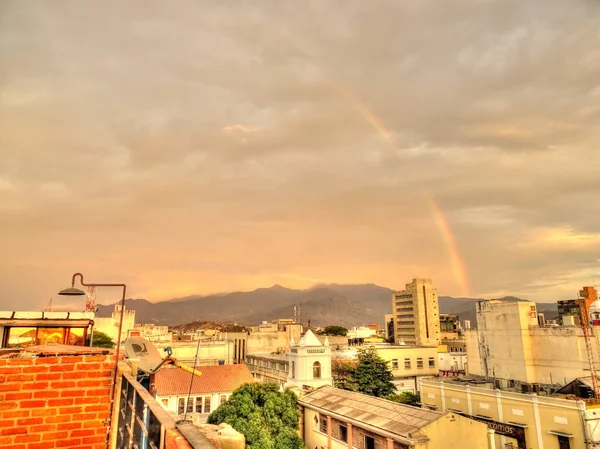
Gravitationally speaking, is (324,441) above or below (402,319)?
below

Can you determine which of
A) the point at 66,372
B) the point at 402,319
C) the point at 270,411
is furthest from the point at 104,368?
the point at 402,319

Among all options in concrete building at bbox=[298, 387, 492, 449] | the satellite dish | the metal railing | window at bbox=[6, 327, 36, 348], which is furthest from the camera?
concrete building at bbox=[298, 387, 492, 449]

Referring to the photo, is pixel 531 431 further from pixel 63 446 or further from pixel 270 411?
pixel 63 446

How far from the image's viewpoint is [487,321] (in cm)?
6894

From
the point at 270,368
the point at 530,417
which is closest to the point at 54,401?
the point at 530,417

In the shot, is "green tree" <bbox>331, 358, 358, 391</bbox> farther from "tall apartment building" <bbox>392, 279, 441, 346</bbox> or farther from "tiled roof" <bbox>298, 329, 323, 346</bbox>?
"tall apartment building" <bbox>392, 279, 441, 346</bbox>

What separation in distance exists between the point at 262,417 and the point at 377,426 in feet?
39.1

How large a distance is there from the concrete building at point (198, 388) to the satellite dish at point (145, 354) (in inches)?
1955

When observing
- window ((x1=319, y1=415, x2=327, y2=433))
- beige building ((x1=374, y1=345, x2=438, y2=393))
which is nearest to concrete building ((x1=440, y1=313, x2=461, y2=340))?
beige building ((x1=374, y1=345, x2=438, y2=393))

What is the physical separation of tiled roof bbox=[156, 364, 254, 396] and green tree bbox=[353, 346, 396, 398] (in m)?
15.8

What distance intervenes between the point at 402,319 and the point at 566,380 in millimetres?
117722

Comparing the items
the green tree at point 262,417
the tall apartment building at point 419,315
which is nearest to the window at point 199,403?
the green tree at point 262,417

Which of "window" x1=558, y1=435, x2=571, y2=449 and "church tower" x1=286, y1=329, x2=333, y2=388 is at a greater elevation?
"church tower" x1=286, y1=329, x2=333, y2=388

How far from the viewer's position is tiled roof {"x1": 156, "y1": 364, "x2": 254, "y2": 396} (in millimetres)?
55562
